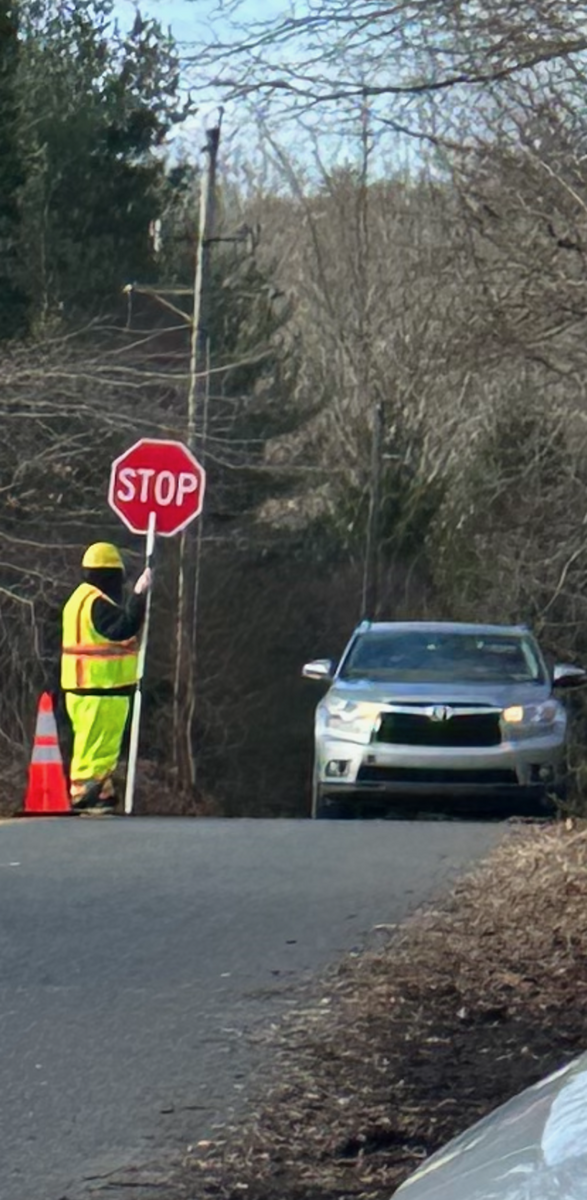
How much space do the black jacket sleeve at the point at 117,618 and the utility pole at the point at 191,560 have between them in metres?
11.9

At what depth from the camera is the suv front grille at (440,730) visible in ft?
48.1

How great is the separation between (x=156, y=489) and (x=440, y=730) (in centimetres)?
392

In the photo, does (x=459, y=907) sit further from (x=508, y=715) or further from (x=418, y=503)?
(x=418, y=503)

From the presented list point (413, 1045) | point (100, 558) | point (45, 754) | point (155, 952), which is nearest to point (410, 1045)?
point (413, 1045)

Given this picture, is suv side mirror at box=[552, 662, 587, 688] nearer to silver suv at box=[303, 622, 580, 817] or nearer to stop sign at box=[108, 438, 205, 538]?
silver suv at box=[303, 622, 580, 817]

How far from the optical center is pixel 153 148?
31.5 m

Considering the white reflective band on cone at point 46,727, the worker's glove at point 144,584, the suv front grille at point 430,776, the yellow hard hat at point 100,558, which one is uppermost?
the yellow hard hat at point 100,558

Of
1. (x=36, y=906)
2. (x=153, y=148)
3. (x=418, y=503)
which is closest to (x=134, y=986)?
(x=36, y=906)

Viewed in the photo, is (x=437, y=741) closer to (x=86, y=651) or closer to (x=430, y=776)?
(x=430, y=776)

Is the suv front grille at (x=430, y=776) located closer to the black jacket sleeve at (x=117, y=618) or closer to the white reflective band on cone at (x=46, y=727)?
the black jacket sleeve at (x=117, y=618)

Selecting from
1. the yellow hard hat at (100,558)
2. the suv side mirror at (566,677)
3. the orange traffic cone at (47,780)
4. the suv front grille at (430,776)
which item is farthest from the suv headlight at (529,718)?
the orange traffic cone at (47,780)

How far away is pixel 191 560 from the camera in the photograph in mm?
30328

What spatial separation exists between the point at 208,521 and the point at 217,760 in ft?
14.8

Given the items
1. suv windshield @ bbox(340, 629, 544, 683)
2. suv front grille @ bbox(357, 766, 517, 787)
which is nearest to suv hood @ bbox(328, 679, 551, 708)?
suv windshield @ bbox(340, 629, 544, 683)
